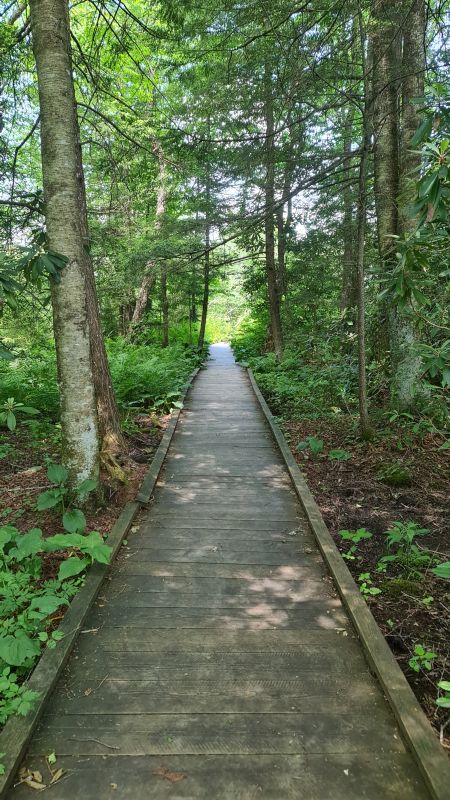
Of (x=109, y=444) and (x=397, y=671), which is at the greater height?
(x=109, y=444)

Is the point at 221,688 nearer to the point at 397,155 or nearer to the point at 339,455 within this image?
the point at 339,455

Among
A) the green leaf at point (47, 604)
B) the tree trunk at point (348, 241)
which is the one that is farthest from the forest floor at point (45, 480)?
the tree trunk at point (348, 241)

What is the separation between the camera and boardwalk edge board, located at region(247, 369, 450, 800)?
185 centimetres

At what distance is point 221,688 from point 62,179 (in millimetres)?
3803

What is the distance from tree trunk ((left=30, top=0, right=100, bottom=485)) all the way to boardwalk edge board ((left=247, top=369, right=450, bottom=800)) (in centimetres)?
258

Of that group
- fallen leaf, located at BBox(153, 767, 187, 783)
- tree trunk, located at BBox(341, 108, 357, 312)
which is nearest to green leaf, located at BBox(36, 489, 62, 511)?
fallen leaf, located at BBox(153, 767, 187, 783)

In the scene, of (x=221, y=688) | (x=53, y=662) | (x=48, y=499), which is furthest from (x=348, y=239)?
(x=53, y=662)

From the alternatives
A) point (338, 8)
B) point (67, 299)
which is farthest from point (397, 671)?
point (338, 8)

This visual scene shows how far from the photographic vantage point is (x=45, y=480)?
4.78 metres

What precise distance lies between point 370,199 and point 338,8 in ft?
11.2

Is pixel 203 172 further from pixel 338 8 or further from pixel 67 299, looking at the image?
pixel 67 299

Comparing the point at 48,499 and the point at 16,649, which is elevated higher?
the point at 48,499

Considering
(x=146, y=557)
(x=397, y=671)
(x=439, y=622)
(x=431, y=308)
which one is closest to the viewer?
(x=397, y=671)

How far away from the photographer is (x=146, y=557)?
3.66 meters
